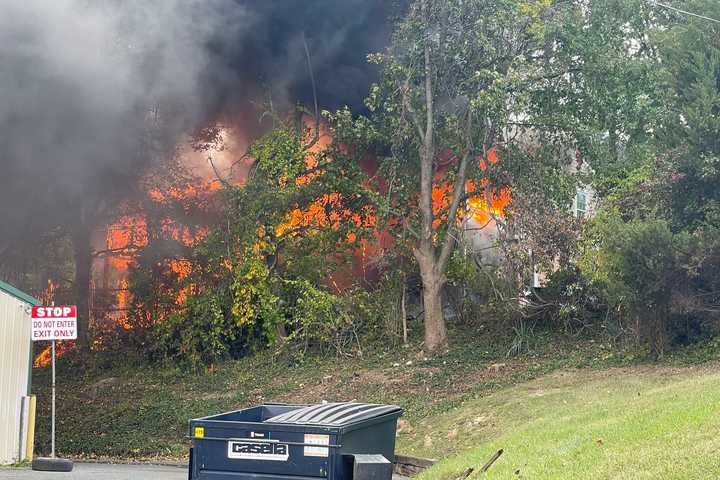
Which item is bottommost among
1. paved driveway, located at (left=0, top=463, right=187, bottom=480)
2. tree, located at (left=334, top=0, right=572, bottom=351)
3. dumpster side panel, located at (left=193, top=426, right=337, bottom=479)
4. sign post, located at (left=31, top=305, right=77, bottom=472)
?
paved driveway, located at (left=0, top=463, right=187, bottom=480)

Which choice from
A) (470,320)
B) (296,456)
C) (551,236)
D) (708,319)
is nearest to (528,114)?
(551,236)

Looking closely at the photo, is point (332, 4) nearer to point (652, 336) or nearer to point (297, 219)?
point (297, 219)

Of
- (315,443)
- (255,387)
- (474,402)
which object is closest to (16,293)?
(255,387)

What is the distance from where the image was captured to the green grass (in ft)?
27.4

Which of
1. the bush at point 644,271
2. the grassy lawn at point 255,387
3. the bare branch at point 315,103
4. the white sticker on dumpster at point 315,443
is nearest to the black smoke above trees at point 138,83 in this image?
the bare branch at point 315,103

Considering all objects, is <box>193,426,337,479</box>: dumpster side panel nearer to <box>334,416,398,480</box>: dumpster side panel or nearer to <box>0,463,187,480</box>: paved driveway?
<box>334,416,398,480</box>: dumpster side panel

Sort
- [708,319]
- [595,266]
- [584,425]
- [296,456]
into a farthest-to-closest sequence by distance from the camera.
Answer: [595,266]
[708,319]
[584,425]
[296,456]

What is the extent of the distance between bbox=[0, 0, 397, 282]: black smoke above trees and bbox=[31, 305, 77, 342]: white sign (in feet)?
20.6

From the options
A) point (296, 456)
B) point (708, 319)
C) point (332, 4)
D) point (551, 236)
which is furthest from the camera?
point (332, 4)

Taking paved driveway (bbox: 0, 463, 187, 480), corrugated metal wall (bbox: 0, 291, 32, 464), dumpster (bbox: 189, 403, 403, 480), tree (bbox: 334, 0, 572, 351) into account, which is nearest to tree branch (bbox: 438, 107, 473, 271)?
tree (bbox: 334, 0, 572, 351)

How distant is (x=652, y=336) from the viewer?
58.8ft

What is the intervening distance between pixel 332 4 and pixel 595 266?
30.3ft

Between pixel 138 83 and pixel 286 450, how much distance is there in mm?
14519

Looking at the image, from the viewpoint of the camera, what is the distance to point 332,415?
9180 mm
